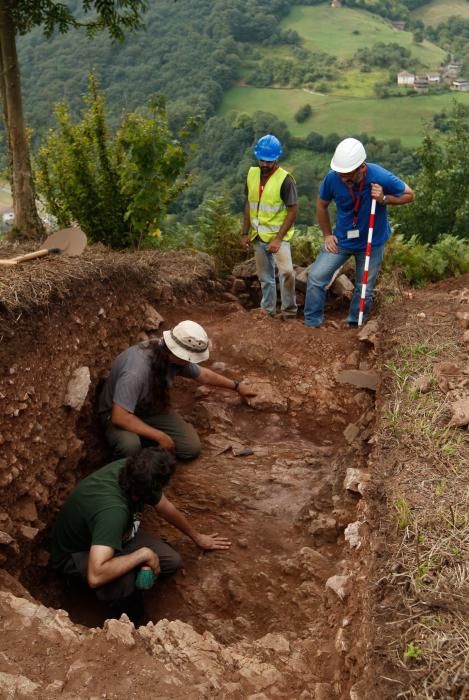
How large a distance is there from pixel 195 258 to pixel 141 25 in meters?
2.83

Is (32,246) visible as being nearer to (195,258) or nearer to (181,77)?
(195,258)

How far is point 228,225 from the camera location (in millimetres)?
8508

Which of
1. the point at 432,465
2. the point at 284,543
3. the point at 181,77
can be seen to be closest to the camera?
the point at 432,465

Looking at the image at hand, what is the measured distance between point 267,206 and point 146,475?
342 centimetres

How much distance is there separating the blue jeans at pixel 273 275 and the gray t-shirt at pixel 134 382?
6.49 ft

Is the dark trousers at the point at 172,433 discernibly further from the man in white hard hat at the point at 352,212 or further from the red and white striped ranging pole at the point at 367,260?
the red and white striped ranging pole at the point at 367,260

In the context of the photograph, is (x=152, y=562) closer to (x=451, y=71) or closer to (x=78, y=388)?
(x=78, y=388)

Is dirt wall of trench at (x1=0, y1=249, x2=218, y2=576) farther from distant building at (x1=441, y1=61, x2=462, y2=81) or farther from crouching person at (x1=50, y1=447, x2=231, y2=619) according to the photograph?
distant building at (x1=441, y1=61, x2=462, y2=81)

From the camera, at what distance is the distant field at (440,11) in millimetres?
75562

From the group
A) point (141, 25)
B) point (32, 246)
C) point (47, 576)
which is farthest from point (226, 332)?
point (141, 25)

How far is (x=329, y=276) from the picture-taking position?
609cm

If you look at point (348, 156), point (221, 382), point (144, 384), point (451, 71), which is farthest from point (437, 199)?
point (451, 71)

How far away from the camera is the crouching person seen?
360cm

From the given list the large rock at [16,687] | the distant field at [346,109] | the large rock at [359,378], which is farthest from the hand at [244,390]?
the distant field at [346,109]
